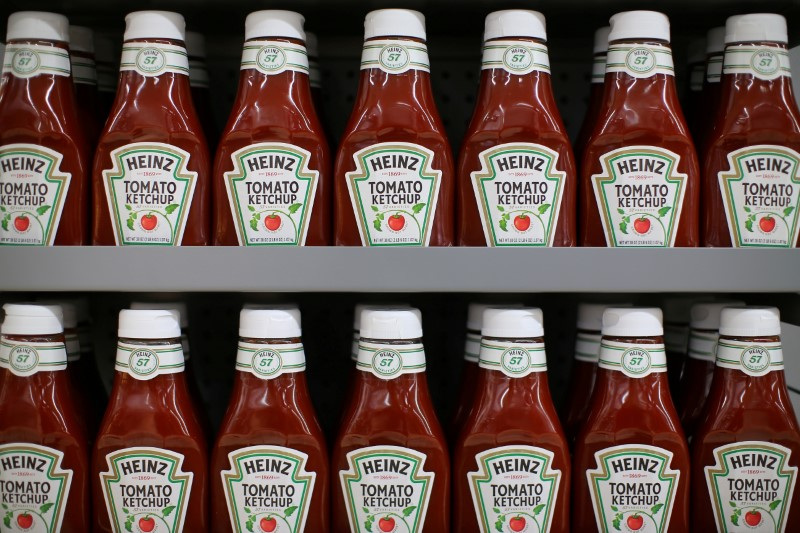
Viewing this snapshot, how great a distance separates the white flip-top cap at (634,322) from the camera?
1176 mm

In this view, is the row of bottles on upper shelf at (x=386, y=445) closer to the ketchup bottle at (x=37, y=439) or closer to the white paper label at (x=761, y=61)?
the ketchup bottle at (x=37, y=439)

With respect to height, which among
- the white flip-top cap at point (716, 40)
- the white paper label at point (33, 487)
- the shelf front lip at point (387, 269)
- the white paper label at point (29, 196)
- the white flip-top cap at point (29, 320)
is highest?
the white flip-top cap at point (716, 40)

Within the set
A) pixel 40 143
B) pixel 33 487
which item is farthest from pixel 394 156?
pixel 33 487

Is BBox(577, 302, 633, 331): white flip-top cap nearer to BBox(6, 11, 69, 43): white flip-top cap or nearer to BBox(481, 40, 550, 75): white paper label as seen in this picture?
BBox(481, 40, 550, 75): white paper label

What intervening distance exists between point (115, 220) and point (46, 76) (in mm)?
289

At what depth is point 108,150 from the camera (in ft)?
3.92

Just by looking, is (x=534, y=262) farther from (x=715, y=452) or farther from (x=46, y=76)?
(x=46, y=76)

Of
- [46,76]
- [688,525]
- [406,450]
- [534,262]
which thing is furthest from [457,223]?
[46,76]

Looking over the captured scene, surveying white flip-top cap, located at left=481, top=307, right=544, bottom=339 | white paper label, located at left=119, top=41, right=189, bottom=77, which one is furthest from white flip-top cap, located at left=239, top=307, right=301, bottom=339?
white paper label, located at left=119, top=41, right=189, bottom=77

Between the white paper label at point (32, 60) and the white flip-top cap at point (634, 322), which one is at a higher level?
the white paper label at point (32, 60)

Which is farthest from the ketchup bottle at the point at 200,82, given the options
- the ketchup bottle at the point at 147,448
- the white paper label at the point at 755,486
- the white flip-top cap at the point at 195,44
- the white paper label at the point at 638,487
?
the white paper label at the point at 755,486

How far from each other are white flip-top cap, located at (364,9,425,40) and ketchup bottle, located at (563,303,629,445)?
60 cm

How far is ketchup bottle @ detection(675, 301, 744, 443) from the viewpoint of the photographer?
4.37ft

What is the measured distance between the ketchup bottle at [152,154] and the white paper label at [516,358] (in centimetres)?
53
